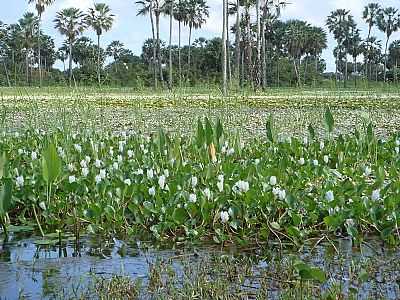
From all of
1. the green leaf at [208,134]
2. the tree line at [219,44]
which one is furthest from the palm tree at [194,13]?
the green leaf at [208,134]

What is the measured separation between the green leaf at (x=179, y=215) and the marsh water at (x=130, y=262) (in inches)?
6.7

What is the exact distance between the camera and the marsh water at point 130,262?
2.29 metres

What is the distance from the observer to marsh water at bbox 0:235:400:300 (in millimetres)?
2289

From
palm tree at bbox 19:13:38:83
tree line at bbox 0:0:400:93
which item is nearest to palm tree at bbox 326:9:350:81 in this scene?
tree line at bbox 0:0:400:93

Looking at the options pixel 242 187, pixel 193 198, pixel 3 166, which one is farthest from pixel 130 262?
pixel 3 166

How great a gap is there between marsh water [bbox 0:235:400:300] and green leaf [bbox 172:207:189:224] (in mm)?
171

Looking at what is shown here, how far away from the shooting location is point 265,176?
12.0 ft

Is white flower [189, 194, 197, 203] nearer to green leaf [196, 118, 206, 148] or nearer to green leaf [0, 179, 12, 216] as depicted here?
green leaf [0, 179, 12, 216]

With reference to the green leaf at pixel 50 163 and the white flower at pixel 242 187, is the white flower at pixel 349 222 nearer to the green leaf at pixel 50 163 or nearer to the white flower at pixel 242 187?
the white flower at pixel 242 187

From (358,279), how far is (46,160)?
1637mm

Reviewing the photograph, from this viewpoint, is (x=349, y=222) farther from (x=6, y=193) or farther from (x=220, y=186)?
(x=6, y=193)

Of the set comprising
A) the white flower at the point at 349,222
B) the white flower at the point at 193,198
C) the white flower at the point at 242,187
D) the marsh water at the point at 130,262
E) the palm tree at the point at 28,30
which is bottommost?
the marsh water at the point at 130,262

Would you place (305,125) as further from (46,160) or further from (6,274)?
(6,274)

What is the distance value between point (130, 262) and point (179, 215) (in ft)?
1.41
